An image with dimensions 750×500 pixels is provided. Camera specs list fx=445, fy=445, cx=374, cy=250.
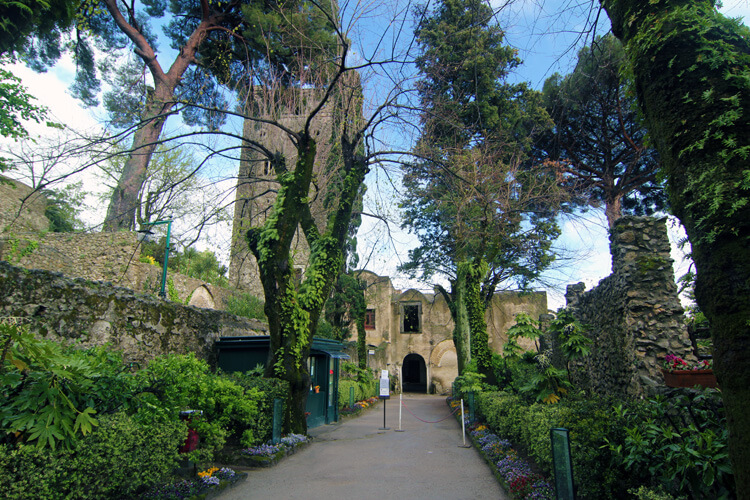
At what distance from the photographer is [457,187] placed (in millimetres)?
11461

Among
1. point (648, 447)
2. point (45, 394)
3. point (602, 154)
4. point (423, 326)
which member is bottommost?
point (648, 447)

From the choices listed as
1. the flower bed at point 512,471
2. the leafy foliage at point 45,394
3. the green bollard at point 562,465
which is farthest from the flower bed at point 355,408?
the leafy foliage at point 45,394

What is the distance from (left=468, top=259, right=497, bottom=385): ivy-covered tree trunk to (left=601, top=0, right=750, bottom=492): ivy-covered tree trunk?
1271 cm

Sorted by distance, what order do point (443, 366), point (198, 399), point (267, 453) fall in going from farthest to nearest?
point (443, 366), point (267, 453), point (198, 399)

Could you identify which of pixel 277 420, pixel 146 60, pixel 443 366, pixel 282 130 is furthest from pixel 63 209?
pixel 443 366

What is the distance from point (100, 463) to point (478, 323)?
41.9 ft

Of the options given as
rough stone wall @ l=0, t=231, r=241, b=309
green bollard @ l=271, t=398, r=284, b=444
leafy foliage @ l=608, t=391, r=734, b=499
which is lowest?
green bollard @ l=271, t=398, r=284, b=444

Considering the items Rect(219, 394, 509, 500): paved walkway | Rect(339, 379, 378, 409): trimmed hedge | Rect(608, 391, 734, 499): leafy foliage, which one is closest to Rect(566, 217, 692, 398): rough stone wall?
Rect(608, 391, 734, 499): leafy foliage

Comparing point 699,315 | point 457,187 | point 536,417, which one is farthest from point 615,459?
point 457,187

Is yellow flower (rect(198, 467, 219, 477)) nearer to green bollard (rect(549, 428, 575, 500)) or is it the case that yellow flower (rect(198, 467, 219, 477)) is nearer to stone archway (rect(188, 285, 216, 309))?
green bollard (rect(549, 428, 575, 500))

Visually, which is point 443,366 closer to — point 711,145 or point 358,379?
point 358,379

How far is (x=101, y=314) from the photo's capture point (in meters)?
6.94

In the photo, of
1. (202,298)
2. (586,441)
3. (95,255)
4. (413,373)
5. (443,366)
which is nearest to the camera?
(586,441)

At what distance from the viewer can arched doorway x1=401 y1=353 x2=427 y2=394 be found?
103 ft
